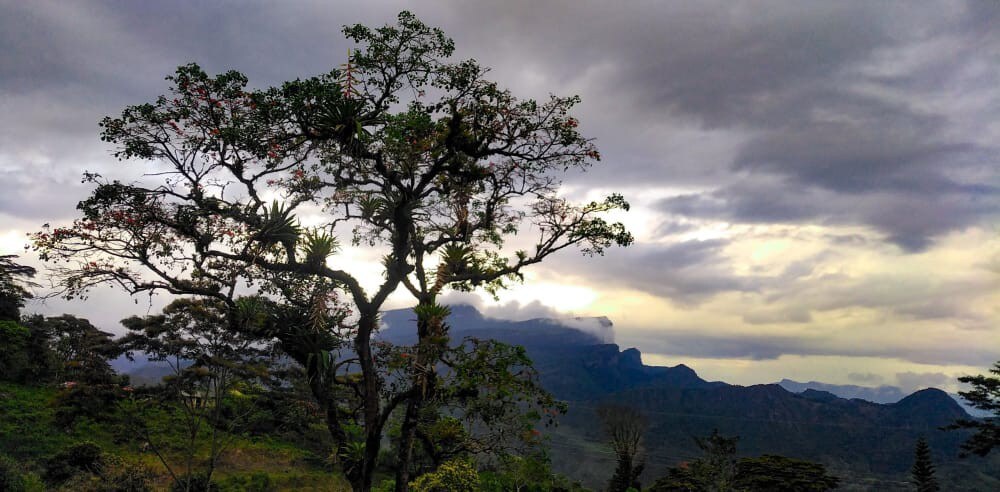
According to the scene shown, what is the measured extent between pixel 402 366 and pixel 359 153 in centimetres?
544

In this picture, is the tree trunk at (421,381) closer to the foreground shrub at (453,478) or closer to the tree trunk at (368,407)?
the tree trunk at (368,407)

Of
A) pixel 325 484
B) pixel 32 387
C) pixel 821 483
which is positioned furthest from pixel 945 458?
pixel 32 387

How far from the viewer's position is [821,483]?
88.0 ft

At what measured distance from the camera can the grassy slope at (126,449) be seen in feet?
78.8

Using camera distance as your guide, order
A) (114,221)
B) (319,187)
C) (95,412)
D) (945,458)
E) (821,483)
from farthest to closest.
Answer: (945,458) < (95,412) < (821,483) < (319,187) < (114,221)

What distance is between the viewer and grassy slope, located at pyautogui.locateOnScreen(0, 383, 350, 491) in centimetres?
2402

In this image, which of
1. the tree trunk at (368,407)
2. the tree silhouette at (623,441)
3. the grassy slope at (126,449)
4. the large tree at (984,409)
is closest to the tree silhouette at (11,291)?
the grassy slope at (126,449)

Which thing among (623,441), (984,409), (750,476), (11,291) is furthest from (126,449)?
(984,409)

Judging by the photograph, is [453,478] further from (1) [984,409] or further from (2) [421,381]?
(1) [984,409]

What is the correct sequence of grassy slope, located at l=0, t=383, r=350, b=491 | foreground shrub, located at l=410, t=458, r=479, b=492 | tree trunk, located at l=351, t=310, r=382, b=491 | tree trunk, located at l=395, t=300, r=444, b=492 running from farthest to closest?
grassy slope, located at l=0, t=383, r=350, b=491, foreground shrub, located at l=410, t=458, r=479, b=492, tree trunk, located at l=351, t=310, r=382, b=491, tree trunk, located at l=395, t=300, r=444, b=492

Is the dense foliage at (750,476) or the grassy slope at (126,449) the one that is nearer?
the grassy slope at (126,449)

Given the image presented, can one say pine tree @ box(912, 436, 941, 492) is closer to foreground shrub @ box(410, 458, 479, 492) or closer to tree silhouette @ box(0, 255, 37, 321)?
foreground shrub @ box(410, 458, 479, 492)

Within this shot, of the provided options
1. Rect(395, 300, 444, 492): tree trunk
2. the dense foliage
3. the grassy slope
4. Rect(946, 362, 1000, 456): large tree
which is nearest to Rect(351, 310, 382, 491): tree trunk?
Rect(395, 300, 444, 492): tree trunk

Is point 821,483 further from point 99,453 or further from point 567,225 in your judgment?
point 99,453
